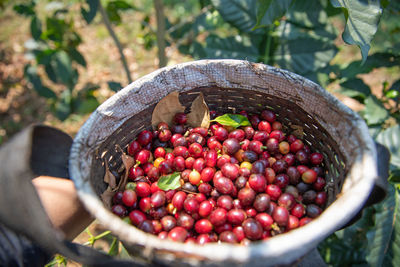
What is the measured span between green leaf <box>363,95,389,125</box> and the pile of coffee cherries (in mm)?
648

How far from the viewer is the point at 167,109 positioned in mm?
1738

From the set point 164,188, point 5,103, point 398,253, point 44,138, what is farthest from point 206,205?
point 5,103

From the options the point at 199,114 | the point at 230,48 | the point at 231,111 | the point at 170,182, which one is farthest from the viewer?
the point at 230,48

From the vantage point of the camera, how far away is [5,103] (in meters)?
3.76

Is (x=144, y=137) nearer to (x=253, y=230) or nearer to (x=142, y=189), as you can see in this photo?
(x=142, y=189)

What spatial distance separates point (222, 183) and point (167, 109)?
571mm

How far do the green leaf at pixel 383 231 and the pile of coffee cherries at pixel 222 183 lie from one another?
1.56 feet

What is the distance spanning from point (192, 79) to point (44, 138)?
80cm

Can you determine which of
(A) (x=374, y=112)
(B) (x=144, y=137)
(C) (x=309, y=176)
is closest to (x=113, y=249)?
(B) (x=144, y=137)

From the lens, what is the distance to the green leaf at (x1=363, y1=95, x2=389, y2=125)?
2.02 meters

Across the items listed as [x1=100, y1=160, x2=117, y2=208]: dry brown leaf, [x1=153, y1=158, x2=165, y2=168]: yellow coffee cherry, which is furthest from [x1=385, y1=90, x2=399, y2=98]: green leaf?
[x1=100, y1=160, x2=117, y2=208]: dry brown leaf

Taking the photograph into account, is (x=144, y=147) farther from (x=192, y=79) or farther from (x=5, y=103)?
(x=5, y=103)

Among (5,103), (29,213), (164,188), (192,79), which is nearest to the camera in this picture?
(29,213)

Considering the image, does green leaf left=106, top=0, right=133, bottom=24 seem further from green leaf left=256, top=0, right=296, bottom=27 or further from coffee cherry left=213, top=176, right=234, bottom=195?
coffee cherry left=213, top=176, right=234, bottom=195
